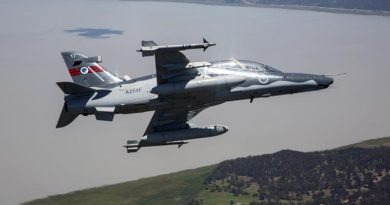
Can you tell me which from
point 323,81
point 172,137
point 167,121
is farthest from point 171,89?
point 323,81

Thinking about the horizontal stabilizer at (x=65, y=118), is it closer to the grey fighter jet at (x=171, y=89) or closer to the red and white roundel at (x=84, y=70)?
the grey fighter jet at (x=171, y=89)

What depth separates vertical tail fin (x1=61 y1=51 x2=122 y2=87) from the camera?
132 ft

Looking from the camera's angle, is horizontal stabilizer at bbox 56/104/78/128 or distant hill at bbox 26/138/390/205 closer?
horizontal stabilizer at bbox 56/104/78/128

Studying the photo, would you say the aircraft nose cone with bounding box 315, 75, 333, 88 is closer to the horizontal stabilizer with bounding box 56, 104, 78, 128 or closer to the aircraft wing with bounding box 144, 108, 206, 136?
the aircraft wing with bounding box 144, 108, 206, 136

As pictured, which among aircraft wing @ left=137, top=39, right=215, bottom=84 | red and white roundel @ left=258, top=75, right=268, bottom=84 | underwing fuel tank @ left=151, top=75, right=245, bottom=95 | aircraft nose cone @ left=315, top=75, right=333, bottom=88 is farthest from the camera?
aircraft nose cone @ left=315, top=75, right=333, bottom=88

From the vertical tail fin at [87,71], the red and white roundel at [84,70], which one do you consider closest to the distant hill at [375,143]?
the vertical tail fin at [87,71]

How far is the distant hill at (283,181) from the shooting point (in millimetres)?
144375

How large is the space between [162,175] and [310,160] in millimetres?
40718

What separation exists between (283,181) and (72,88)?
124483mm

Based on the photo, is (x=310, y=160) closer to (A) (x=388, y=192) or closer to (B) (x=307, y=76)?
(A) (x=388, y=192)

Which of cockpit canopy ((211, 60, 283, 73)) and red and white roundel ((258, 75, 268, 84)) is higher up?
cockpit canopy ((211, 60, 283, 73))

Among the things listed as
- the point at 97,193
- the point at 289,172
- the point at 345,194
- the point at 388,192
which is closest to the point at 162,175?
the point at 97,193

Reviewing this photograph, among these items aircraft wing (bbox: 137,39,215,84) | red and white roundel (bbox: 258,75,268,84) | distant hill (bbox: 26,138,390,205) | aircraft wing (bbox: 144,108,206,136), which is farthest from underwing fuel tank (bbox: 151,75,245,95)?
distant hill (bbox: 26,138,390,205)

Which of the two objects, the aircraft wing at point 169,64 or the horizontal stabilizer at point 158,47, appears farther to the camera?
the aircraft wing at point 169,64
